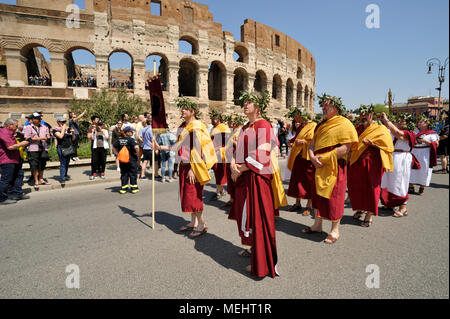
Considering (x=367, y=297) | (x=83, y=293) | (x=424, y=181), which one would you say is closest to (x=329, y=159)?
(x=367, y=297)

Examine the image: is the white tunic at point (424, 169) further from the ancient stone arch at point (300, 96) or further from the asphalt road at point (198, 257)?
the ancient stone arch at point (300, 96)

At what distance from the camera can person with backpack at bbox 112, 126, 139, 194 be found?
698 cm

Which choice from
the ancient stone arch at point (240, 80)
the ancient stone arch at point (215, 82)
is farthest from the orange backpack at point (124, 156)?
the ancient stone arch at point (215, 82)

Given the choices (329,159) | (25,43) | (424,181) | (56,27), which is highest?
(56,27)

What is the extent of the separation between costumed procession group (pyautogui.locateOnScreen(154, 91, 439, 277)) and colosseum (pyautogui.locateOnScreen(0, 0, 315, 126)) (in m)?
18.1

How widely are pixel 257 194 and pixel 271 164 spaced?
1.36 ft

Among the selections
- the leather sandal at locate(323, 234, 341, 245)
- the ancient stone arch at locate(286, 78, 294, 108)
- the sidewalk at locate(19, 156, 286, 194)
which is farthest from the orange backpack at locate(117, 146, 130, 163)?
the ancient stone arch at locate(286, 78, 294, 108)

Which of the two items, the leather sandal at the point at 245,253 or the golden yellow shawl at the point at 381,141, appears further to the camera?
the golden yellow shawl at the point at 381,141

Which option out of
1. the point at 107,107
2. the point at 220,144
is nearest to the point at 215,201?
the point at 220,144

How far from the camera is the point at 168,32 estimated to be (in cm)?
2156

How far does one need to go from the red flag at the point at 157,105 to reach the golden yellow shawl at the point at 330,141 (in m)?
2.68

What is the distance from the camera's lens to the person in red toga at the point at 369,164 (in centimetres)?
452

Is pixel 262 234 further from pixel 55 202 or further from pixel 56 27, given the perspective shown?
pixel 56 27
